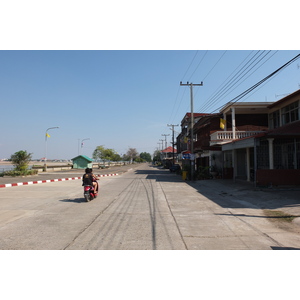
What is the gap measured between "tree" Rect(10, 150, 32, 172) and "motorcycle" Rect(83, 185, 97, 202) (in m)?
22.0

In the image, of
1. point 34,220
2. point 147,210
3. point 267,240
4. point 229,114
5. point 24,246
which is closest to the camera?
point 24,246

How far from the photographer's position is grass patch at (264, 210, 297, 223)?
797cm

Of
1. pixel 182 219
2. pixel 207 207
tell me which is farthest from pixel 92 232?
pixel 207 207

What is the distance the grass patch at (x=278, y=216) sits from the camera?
7.97 metres

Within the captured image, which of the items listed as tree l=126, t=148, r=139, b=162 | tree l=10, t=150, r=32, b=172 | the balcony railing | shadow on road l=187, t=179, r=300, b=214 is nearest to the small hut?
tree l=10, t=150, r=32, b=172

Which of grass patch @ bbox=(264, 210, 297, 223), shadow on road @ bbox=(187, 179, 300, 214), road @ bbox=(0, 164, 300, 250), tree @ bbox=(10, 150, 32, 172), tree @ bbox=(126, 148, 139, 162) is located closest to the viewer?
road @ bbox=(0, 164, 300, 250)

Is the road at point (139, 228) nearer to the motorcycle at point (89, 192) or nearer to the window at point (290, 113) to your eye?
the motorcycle at point (89, 192)

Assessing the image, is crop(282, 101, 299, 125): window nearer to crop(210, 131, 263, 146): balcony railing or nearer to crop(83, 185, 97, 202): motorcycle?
crop(210, 131, 263, 146): balcony railing

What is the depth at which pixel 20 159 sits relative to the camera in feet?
99.8

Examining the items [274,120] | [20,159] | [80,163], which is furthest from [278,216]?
[80,163]

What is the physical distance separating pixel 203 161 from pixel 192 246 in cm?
3093

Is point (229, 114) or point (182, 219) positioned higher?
point (229, 114)
